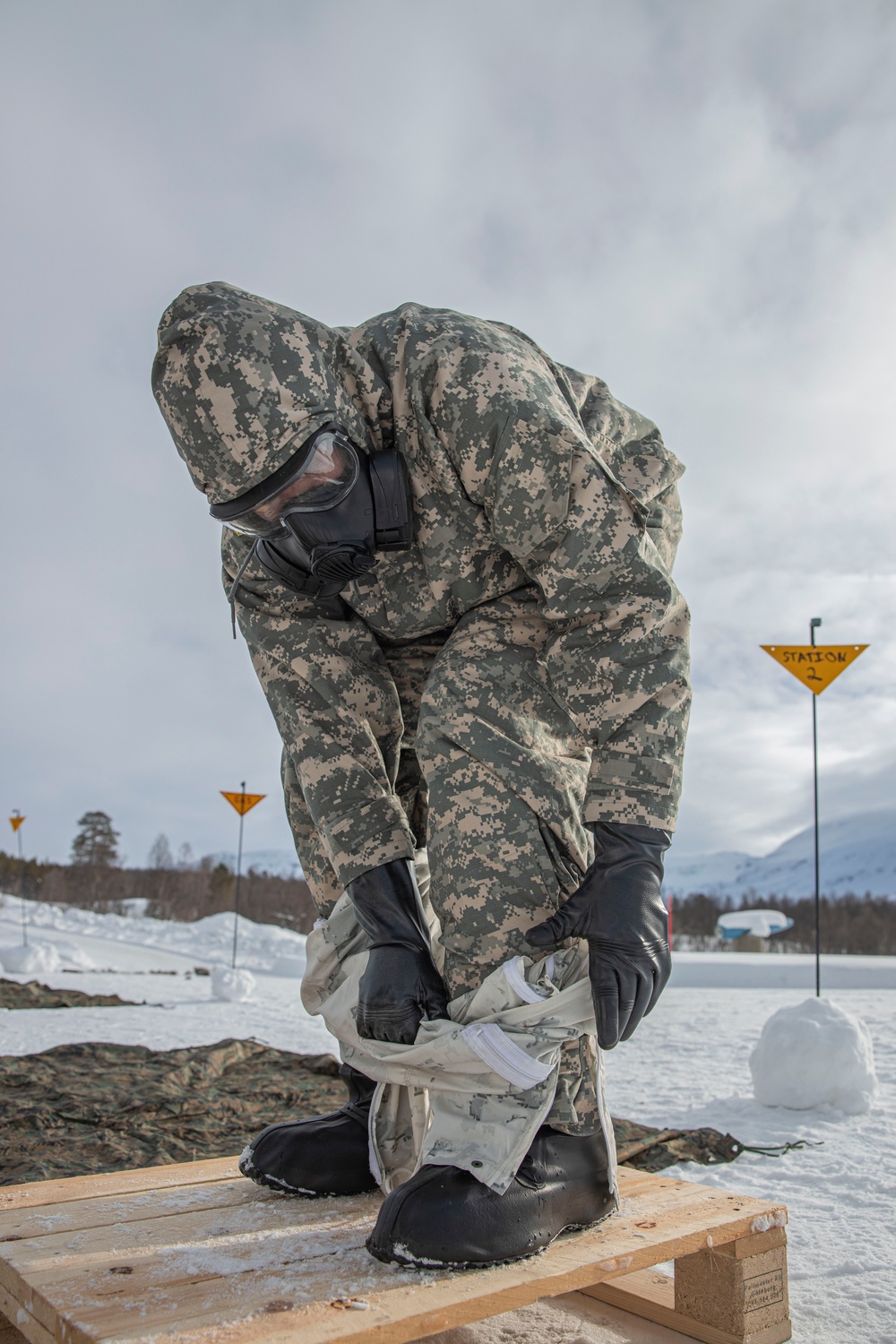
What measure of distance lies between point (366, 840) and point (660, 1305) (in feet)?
3.02

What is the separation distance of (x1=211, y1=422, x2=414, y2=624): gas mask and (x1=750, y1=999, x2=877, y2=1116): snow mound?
9.45 ft

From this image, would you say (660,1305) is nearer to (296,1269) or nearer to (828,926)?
(296,1269)

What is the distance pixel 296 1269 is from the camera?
1133 millimetres

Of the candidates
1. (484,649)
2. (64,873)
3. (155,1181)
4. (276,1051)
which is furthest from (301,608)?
(64,873)

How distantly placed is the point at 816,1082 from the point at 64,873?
56.0m

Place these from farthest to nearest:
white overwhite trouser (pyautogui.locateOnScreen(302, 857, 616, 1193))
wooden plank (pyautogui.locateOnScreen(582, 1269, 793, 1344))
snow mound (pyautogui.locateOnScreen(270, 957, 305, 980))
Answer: snow mound (pyautogui.locateOnScreen(270, 957, 305, 980))
wooden plank (pyautogui.locateOnScreen(582, 1269, 793, 1344))
white overwhite trouser (pyautogui.locateOnScreen(302, 857, 616, 1193))

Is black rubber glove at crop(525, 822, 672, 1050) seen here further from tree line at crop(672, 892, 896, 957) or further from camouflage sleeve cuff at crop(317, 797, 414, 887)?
tree line at crop(672, 892, 896, 957)

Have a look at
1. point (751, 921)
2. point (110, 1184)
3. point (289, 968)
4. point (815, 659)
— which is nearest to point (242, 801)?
point (289, 968)

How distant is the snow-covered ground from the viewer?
1.68 m

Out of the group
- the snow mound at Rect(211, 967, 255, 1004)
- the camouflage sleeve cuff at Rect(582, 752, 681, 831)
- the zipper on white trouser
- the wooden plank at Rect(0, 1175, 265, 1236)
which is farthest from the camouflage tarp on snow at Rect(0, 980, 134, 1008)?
the camouflage sleeve cuff at Rect(582, 752, 681, 831)

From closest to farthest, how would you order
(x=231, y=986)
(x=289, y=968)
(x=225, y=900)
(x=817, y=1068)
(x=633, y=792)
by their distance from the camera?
(x=633, y=792) → (x=817, y=1068) → (x=231, y=986) → (x=289, y=968) → (x=225, y=900)

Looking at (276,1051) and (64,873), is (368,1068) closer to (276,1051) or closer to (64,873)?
(276,1051)

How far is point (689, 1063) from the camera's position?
442 centimetres

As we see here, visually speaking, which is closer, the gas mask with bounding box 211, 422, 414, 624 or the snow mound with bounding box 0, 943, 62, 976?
the gas mask with bounding box 211, 422, 414, 624
